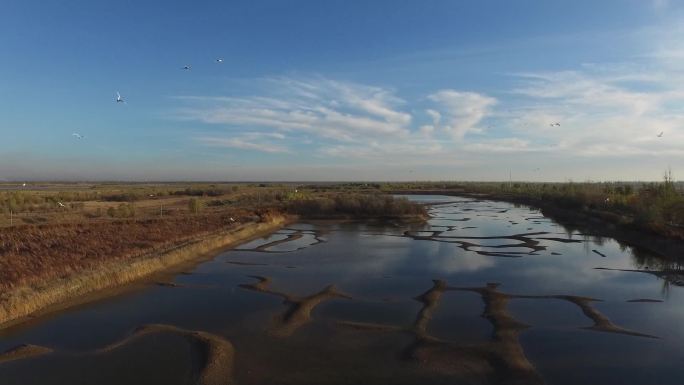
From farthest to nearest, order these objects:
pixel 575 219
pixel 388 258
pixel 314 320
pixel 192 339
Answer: pixel 575 219 → pixel 388 258 → pixel 314 320 → pixel 192 339

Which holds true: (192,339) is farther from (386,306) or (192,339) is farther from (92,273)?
(92,273)

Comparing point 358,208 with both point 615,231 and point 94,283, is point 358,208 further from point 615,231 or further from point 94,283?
point 94,283

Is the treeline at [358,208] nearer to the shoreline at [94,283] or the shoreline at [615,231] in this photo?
the shoreline at [615,231]

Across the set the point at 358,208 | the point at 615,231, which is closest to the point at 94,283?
the point at 615,231

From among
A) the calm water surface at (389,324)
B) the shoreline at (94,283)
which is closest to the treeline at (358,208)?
the shoreline at (94,283)

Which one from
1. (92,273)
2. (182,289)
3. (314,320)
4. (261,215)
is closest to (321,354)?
(314,320)

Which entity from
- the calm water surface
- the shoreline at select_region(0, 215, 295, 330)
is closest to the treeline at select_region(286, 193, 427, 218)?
the shoreline at select_region(0, 215, 295, 330)

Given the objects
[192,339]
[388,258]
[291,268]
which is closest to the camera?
[192,339]
